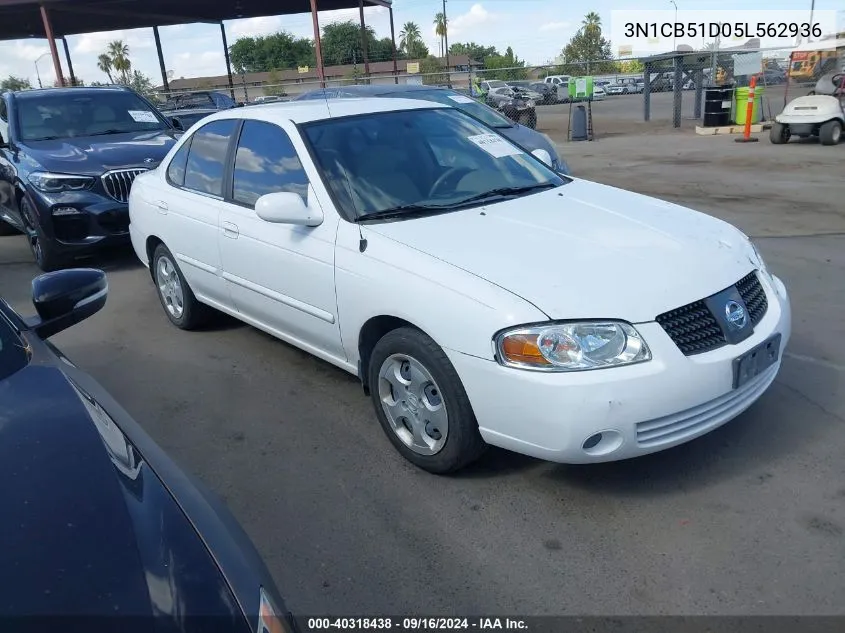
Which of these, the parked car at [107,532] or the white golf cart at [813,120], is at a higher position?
the parked car at [107,532]

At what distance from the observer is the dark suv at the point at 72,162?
287 inches

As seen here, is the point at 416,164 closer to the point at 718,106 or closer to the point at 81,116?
the point at 81,116

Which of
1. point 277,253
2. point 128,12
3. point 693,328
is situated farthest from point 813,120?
point 128,12

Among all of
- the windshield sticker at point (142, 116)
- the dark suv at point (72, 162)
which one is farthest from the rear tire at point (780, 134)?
the windshield sticker at point (142, 116)

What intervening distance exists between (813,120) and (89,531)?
15.9m

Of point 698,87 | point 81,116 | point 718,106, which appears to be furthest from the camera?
point 698,87

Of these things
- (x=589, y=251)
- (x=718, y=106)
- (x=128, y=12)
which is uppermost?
(x=128, y=12)

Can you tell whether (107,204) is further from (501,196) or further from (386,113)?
(501,196)

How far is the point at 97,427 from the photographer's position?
81.8 inches

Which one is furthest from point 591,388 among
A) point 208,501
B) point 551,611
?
point 208,501

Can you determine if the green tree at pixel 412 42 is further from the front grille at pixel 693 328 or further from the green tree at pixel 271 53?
the front grille at pixel 693 328

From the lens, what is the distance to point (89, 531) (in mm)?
1656

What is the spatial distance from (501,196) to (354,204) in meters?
0.85

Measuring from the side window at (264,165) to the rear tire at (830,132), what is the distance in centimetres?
1344
